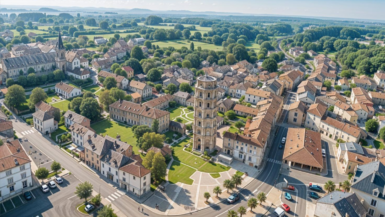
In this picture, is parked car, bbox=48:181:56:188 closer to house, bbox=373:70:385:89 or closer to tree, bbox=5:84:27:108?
tree, bbox=5:84:27:108

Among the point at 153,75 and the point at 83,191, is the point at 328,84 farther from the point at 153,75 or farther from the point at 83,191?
the point at 83,191

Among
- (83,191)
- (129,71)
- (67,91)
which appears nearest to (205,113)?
(83,191)

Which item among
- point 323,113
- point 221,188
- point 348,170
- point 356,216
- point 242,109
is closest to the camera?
point 356,216

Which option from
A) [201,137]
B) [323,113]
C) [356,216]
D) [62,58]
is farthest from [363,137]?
[62,58]

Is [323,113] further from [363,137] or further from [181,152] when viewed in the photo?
[181,152]

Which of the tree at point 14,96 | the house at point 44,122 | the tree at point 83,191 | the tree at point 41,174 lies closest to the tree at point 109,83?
the tree at point 14,96

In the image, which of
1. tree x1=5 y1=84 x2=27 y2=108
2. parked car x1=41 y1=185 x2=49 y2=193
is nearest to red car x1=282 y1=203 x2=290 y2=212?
parked car x1=41 y1=185 x2=49 y2=193
